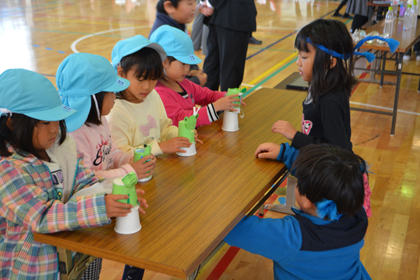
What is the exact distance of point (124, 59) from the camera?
1789 millimetres

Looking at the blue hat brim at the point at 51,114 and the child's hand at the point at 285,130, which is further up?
the blue hat brim at the point at 51,114

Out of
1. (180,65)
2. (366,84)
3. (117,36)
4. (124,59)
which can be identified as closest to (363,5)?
(366,84)

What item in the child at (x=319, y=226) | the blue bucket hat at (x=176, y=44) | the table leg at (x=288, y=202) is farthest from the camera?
the table leg at (x=288, y=202)

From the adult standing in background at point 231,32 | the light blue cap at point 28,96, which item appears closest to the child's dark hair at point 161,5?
the adult standing in background at point 231,32

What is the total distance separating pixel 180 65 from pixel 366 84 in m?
3.73

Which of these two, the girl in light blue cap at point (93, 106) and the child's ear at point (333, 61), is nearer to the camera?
the girl in light blue cap at point (93, 106)

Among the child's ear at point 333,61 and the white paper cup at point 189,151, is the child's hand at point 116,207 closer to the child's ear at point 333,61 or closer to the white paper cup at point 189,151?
the white paper cup at point 189,151

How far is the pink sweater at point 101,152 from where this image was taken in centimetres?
150

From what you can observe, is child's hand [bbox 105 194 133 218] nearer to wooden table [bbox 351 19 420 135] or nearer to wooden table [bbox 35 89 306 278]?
wooden table [bbox 35 89 306 278]

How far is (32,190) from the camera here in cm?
116

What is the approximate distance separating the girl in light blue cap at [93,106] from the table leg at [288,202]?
1.15 meters

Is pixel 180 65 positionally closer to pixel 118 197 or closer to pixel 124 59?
pixel 124 59

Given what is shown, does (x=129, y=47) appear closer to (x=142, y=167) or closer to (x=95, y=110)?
(x=95, y=110)

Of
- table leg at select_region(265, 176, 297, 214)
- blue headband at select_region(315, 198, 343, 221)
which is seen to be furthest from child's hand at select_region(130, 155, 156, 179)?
table leg at select_region(265, 176, 297, 214)
